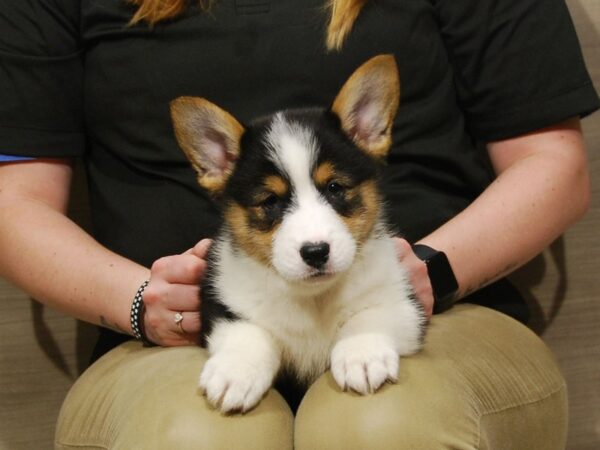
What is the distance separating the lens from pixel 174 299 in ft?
4.85

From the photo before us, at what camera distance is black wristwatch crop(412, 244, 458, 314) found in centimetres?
151

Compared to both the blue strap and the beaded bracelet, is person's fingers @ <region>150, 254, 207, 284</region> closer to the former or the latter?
the beaded bracelet

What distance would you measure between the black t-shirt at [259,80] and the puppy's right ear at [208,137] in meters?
0.23

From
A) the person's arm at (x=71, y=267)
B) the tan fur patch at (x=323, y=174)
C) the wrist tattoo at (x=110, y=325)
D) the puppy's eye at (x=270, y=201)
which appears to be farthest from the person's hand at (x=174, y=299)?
the tan fur patch at (x=323, y=174)

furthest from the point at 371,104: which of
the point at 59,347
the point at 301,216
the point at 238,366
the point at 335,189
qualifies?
the point at 59,347

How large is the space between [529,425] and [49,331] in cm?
139

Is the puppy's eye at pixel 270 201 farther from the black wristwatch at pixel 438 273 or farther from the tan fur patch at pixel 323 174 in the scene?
the black wristwatch at pixel 438 273

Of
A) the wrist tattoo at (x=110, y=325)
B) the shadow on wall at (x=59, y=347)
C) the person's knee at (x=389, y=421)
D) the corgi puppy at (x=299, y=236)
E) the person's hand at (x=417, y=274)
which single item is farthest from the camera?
the shadow on wall at (x=59, y=347)

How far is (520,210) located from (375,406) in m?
0.65

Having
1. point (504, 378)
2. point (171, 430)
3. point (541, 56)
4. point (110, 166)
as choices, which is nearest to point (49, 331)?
point (110, 166)

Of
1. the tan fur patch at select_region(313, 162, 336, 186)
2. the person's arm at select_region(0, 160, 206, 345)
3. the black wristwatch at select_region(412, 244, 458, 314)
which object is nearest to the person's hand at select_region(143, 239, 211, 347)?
the person's arm at select_region(0, 160, 206, 345)

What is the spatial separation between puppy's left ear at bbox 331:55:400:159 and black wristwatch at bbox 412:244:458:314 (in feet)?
0.72

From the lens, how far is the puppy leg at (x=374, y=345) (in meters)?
1.20

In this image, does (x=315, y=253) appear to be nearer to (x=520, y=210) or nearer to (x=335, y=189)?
(x=335, y=189)
